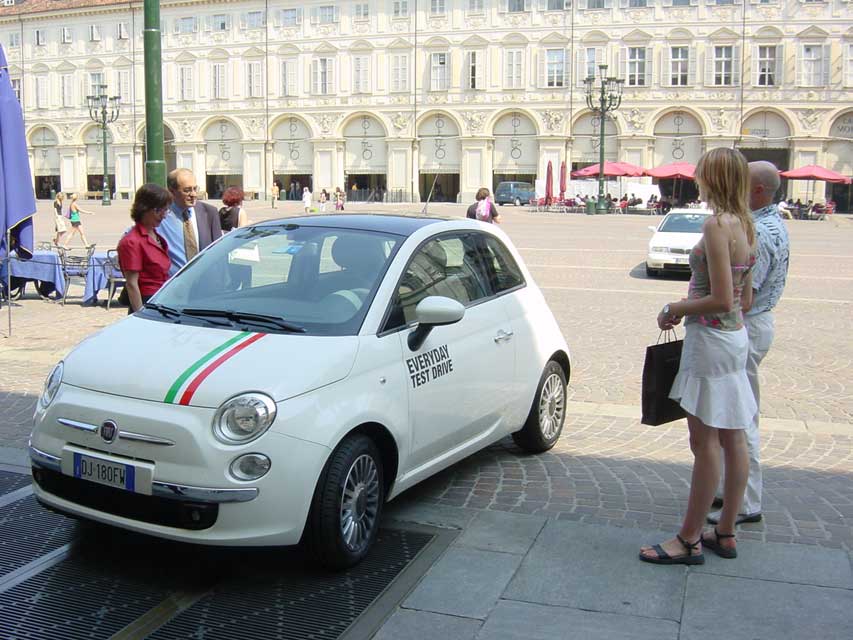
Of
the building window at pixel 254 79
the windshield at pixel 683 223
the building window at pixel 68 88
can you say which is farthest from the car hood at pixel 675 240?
the building window at pixel 68 88

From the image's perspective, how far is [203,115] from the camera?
215 ft

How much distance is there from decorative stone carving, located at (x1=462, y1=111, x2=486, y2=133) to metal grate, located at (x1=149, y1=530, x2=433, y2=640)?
5697cm

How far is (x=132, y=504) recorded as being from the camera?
13.5 feet

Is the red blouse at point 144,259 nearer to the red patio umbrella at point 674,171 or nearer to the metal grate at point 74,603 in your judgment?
the metal grate at point 74,603

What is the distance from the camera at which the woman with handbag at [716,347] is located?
4113 millimetres

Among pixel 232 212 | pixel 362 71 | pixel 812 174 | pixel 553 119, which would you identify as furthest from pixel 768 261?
pixel 362 71

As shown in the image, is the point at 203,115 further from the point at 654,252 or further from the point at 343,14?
the point at 654,252

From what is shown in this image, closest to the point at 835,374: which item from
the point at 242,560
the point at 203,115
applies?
the point at 242,560

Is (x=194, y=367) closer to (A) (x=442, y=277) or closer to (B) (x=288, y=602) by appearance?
(B) (x=288, y=602)

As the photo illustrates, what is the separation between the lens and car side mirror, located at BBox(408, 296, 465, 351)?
4695 mm

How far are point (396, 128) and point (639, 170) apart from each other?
1755cm

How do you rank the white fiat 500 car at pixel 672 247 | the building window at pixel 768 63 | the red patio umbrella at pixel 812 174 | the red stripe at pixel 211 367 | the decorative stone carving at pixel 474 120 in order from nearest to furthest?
the red stripe at pixel 211 367, the white fiat 500 car at pixel 672 247, the red patio umbrella at pixel 812 174, the building window at pixel 768 63, the decorative stone carving at pixel 474 120

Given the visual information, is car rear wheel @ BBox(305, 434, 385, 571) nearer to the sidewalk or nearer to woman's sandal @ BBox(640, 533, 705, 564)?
the sidewalk

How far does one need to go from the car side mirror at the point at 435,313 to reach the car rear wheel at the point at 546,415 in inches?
60.4
